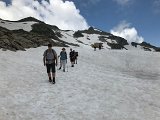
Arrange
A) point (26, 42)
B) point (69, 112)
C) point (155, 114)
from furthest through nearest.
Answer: point (26, 42)
point (155, 114)
point (69, 112)

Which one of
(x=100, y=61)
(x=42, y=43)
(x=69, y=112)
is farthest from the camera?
(x=42, y=43)

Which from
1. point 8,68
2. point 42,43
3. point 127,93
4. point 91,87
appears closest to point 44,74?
point 8,68

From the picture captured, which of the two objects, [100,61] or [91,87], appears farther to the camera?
[100,61]

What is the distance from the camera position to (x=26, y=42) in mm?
54719

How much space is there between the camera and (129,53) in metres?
56.3

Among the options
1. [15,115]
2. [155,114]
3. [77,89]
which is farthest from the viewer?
[77,89]

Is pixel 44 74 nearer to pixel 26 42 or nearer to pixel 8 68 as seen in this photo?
pixel 8 68

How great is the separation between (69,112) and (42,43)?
48526 millimetres

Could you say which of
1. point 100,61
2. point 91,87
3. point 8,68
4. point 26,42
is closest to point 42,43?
point 26,42

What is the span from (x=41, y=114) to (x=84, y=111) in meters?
2.48

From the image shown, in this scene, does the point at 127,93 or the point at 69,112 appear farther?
the point at 127,93

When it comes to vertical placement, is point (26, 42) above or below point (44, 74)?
above

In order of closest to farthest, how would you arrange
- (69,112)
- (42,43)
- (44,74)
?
(69,112) → (44,74) → (42,43)

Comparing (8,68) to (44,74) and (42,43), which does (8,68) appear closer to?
(44,74)
